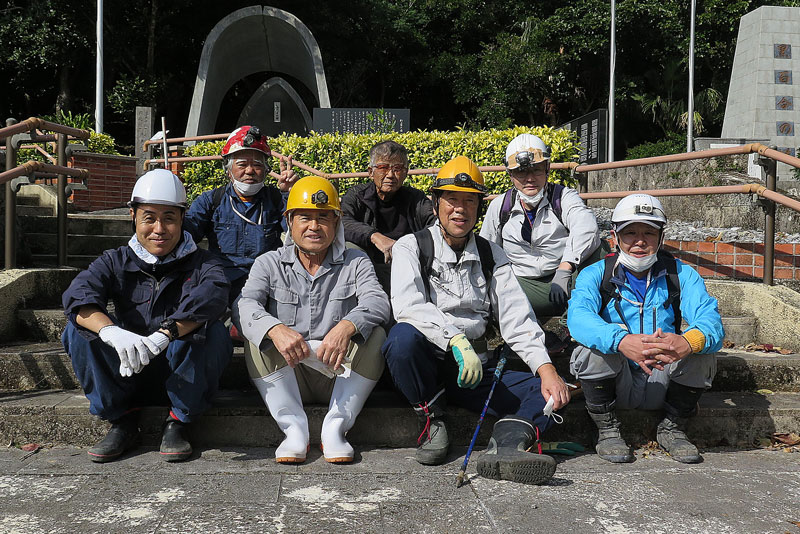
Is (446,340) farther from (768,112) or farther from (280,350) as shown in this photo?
(768,112)

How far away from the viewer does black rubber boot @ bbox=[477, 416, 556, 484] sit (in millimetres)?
2805

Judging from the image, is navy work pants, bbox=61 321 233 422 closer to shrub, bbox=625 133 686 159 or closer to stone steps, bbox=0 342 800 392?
stone steps, bbox=0 342 800 392

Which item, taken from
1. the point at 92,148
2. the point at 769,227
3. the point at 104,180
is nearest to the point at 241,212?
the point at 769,227

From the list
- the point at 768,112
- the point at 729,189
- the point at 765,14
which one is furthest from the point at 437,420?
the point at 765,14

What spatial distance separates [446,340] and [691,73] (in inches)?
753

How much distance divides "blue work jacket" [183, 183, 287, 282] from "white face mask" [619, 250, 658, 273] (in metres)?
2.01

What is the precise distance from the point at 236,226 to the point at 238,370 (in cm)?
92

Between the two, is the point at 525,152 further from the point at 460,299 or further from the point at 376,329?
the point at 376,329


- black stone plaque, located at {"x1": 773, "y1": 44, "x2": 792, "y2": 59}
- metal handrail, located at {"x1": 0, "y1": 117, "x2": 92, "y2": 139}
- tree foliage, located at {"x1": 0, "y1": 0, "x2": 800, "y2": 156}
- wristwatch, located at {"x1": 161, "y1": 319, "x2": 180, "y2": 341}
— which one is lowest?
wristwatch, located at {"x1": 161, "y1": 319, "x2": 180, "y2": 341}

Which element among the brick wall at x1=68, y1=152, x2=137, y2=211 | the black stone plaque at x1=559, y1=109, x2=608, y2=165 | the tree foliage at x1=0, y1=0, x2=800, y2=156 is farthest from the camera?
the tree foliage at x1=0, y1=0, x2=800, y2=156

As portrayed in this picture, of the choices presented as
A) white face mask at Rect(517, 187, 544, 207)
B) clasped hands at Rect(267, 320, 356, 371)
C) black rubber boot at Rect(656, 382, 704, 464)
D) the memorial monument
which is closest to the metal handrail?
clasped hands at Rect(267, 320, 356, 371)

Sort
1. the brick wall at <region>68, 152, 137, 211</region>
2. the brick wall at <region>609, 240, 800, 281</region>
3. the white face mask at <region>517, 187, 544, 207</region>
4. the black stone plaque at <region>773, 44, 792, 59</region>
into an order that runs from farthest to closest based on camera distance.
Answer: the black stone plaque at <region>773, 44, 792, 59</region> < the brick wall at <region>68, 152, 137, 211</region> < the brick wall at <region>609, 240, 800, 281</region> < the white face mask at <region>517, 187, 544, 207</region>

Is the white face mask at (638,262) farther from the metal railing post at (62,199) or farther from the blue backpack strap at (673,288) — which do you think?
the metal railing post at (62,199)

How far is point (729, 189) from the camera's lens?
464 centimetres
